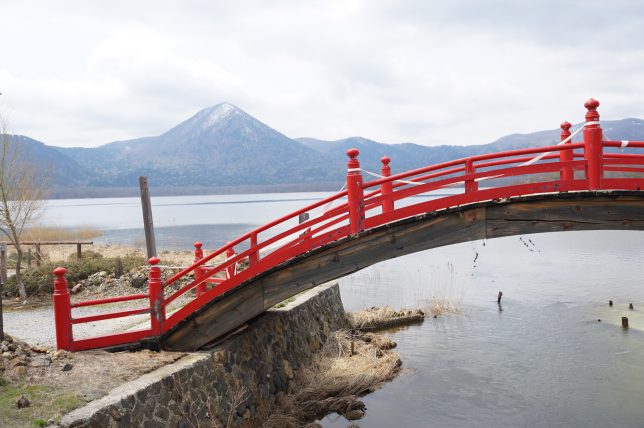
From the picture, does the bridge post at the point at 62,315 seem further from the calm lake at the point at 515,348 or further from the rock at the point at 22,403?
the calm lake at the point at 515,348

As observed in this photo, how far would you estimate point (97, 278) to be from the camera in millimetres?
17609

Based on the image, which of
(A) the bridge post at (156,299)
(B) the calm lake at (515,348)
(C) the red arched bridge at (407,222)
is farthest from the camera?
(B) the calm lake at (515,348)

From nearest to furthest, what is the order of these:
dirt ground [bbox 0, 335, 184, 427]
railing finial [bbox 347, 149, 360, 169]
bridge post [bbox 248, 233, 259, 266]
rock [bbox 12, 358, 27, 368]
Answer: dirt ground [bbox 0, 335, 184, 427]
rock [bbox 12, 358, 27, 368]
railing finial [bbox 347, 149, 360, 169]
bridge post [bbox 248, 233, 259, 266]

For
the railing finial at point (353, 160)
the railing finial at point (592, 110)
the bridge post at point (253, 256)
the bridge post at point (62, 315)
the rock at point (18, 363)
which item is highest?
the railing finial at point (592, 110)

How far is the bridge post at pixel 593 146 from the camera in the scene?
25.7ft

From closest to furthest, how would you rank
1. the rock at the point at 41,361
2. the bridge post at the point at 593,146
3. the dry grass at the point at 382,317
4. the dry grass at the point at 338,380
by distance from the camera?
the bridge post at the point at 593,146, the rock at the point at 41,361, the dry grass at the point at 338,380, the dry grass at the point at 382,317

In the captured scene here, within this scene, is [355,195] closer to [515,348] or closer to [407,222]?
[407,222]

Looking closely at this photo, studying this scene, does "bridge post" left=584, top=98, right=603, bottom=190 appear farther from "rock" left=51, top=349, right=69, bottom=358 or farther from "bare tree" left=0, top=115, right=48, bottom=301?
"bare tree" left=0, top=115, right=48, bottom=301

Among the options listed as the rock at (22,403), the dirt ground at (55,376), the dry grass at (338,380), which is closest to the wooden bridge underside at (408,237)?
the dirt ground at (55,376)

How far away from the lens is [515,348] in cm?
1466

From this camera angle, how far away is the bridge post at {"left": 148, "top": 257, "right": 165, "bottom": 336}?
376 inches

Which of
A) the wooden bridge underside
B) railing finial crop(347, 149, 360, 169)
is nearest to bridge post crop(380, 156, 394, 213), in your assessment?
the wooden bridge underside

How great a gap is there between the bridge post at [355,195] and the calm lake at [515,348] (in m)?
4.02

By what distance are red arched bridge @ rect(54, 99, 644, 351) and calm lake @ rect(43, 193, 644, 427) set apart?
3048 millimetres
